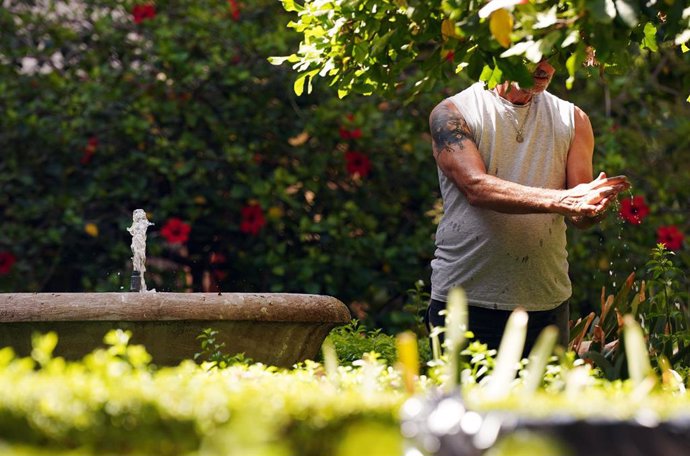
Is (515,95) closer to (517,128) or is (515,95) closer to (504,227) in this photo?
(517,128)

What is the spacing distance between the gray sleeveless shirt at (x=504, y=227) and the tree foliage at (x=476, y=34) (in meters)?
0.28

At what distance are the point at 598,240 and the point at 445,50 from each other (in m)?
3.83

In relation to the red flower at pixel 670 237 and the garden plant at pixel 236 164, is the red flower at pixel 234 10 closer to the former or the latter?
the garden plant at pixel 236 164

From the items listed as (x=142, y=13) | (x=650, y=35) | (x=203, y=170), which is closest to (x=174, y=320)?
(x=650, y=35)

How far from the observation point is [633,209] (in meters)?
5.61

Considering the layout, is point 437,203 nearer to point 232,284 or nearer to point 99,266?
point 232,284

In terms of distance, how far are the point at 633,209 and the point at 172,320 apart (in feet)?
9.20

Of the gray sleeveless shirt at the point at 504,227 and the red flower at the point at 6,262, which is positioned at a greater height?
the gray sleeveless shirt at the point at 504,227

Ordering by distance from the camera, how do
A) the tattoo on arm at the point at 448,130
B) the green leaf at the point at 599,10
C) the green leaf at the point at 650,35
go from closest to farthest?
the green leaf at the point at 599,10 < the green leaf at the point at 650,35 < the tattoo on arm at the point at 448,130

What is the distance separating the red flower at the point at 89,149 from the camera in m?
6.42

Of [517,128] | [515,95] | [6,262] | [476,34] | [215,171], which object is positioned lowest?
[6,262]

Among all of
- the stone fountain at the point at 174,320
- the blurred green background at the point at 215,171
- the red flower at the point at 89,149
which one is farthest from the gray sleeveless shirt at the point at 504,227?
the red flower at the point at 89,149

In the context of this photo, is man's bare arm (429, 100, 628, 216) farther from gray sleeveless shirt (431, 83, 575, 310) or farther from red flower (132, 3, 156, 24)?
red flower (132, 3, 156, 24)

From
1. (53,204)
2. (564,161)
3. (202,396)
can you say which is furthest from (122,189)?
(202,396)
